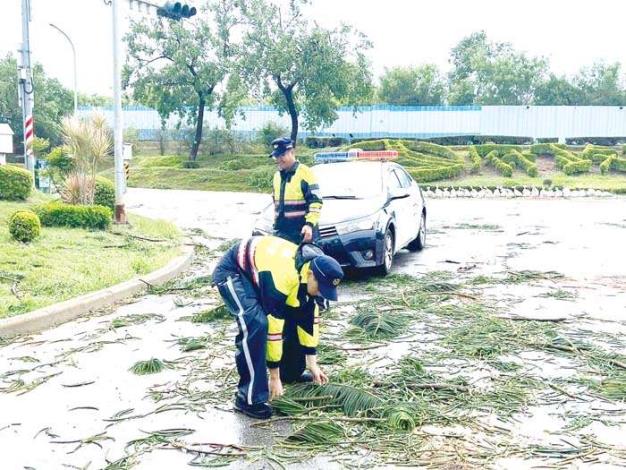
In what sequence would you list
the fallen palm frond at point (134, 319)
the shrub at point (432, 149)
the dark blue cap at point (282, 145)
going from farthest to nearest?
the shrub at point (432, 149), the dark blue cap at point (282, 145), the fallen palm frond at point (134, 319)

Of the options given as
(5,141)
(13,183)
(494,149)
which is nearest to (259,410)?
(13,183)

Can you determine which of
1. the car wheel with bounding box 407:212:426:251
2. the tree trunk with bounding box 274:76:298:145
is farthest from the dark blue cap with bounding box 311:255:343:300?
the tree trunk with bounding box 274:76:298:145

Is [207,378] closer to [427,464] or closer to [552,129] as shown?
[427,464]

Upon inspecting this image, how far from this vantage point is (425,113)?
1578 inches

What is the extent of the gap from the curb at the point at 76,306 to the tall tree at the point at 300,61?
2459 cm

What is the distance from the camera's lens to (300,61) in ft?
108

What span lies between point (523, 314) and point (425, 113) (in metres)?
34.1

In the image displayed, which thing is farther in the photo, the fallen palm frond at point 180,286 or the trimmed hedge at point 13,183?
the trimmed hedge at point 13,183

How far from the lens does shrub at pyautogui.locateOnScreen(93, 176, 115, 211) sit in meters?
14.4

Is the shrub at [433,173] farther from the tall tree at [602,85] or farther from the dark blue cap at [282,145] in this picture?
the tall tree at [602,85]

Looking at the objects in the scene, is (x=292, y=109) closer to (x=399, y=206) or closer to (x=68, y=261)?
(x=399, y=206)

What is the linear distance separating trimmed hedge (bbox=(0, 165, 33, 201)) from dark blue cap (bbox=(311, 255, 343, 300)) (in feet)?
36.3

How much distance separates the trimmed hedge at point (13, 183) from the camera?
44.4 feet

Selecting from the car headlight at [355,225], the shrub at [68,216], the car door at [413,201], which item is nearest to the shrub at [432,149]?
the car door at [413,201]
